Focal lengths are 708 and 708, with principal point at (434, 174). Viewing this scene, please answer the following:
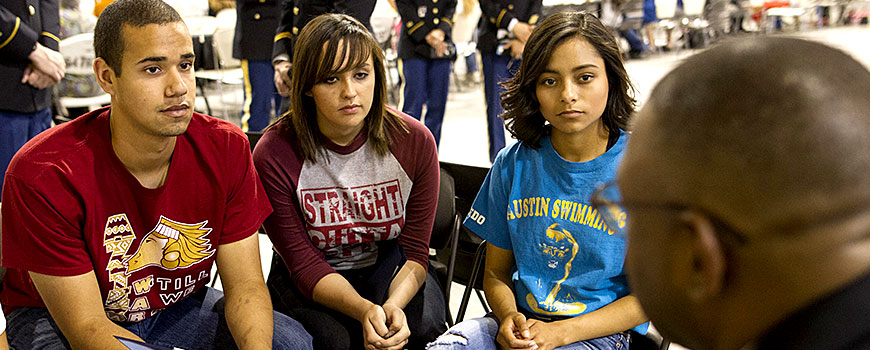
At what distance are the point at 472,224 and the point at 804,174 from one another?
4.44ft

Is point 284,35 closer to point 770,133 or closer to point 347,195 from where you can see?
point 347,195

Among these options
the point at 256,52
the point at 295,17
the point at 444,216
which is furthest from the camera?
the point at 256,52

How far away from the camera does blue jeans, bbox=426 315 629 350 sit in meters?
1.72

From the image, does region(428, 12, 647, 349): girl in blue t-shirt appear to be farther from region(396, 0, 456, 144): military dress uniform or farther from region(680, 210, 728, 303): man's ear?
region(396, 0, 456, 144): military dress uniform

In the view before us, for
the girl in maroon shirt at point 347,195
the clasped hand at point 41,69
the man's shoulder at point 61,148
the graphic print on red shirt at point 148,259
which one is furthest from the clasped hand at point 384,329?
the clasped hand at point 41,69

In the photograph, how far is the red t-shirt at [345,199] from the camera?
208 cm

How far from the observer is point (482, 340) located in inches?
70.4

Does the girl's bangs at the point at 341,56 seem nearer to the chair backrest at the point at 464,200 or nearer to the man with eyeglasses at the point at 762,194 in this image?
the chair backrest at the point at 464,200

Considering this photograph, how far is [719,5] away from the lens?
35.4 feet

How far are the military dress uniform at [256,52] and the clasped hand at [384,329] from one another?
112 inches

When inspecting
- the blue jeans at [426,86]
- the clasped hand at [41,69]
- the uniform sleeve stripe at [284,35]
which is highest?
the clasped hand at [41,69]

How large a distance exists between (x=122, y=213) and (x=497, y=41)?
3.05 m

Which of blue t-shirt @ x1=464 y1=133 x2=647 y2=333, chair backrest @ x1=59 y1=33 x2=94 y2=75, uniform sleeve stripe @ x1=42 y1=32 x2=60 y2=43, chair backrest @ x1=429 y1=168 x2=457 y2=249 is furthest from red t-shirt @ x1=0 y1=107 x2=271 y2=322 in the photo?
chair backrest @ x1=59 y1=33 x2=94 y2=75

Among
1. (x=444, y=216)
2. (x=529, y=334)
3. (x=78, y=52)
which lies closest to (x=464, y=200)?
(x=444, y=216)
